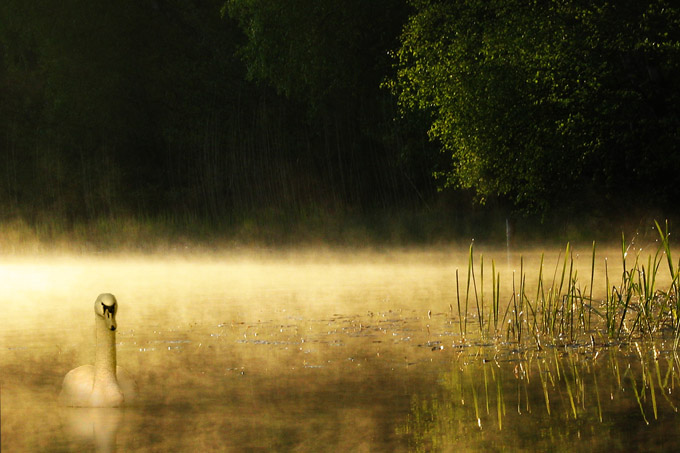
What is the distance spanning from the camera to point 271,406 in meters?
6.44

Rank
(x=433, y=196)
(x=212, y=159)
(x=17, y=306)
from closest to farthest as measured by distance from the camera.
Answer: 1. (x=17, y=306)
2. (x=433, y=196)
3. (x=212, y=159)

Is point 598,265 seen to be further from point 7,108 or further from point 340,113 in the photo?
point 7,108

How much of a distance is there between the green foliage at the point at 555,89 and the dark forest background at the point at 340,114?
33 millimetres

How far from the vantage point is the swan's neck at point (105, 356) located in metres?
6.87

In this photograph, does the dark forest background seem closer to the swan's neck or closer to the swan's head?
the swan's head

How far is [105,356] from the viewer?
23.0ft

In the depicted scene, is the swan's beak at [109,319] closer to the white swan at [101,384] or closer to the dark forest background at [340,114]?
the white swan at [101,384]

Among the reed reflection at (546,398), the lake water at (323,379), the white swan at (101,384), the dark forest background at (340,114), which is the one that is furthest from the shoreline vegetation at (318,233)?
the white swan at (101,384)

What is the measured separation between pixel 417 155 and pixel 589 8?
8229 mm

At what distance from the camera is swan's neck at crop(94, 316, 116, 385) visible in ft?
22.5

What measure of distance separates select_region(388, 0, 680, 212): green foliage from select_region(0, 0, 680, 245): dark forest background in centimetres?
3

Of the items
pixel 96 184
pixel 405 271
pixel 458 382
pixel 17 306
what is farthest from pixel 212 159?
pixel 458 382

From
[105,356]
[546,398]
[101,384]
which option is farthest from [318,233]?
[546,398]

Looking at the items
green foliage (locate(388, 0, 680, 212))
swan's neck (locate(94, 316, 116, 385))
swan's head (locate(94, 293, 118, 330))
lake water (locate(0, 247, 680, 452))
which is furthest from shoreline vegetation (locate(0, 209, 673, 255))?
swan's neck (locate(94, 316, 116, 385))
